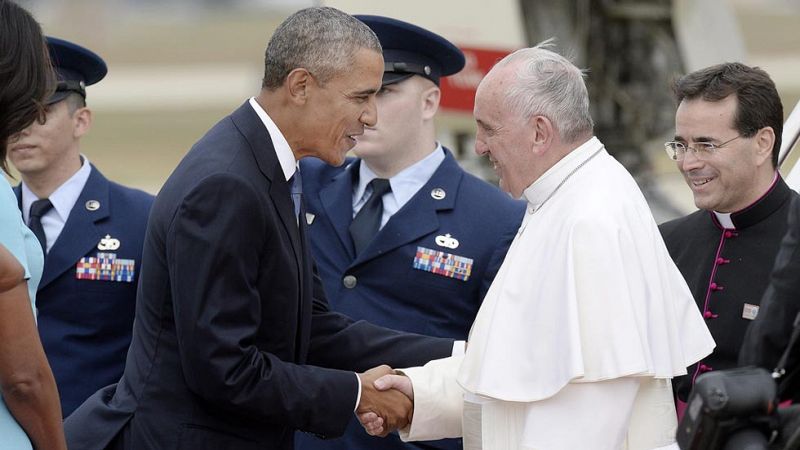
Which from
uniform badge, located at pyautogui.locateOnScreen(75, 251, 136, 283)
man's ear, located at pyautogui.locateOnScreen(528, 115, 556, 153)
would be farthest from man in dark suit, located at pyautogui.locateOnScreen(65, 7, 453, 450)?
uniform badge, located at pyautogui.locateOnScreen(75, 251, 136, 283)

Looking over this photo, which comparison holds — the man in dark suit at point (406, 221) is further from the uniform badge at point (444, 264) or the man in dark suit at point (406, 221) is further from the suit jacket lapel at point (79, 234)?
the suit jacket lapel at point (79, 234)

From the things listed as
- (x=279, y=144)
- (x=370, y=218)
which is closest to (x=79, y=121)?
(x=370, y=218)

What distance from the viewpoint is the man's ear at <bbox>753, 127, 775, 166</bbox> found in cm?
364

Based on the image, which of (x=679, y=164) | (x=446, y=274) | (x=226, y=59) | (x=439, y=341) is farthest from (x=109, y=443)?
(x=226, y=59)

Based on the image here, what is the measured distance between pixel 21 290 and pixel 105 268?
171cm

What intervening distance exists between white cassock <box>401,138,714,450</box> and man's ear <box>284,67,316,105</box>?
588mm

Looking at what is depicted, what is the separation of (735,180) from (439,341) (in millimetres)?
934

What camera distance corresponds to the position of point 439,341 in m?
3.83

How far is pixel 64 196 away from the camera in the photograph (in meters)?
4.51

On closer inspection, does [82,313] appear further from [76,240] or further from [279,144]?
[279,144]

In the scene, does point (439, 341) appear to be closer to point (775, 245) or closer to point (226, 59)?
point (775, 245)

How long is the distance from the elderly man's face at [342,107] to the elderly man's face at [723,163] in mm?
939

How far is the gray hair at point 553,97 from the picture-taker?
314 cm

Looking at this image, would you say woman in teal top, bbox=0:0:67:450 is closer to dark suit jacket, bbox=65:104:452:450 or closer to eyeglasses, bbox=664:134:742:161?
dark suit jacket, bbox=65:104:452:450
